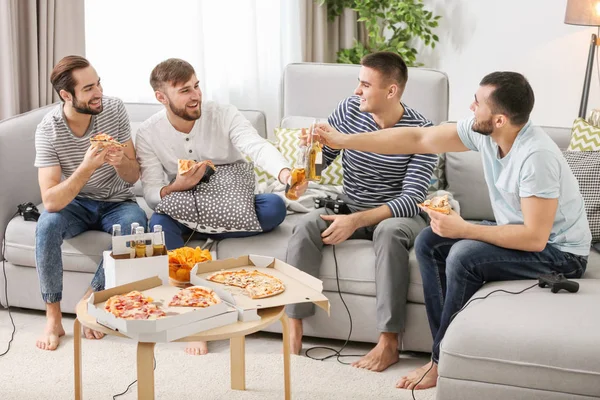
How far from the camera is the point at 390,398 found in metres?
2.62

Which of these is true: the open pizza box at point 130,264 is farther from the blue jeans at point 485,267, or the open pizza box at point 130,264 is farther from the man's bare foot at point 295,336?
the blue jeans at point 485,267

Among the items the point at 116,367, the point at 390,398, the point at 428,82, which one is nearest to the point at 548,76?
the point at 428,82

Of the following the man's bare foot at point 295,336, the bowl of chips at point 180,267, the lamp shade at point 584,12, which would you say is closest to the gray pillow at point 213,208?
the man's bare foot at point 295,336

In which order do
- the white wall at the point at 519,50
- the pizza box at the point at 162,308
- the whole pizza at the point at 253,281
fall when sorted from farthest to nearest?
1. the white wall at the point at 519,50
2. the whole pizza at the point at 253,281
3. the pizza box at the point at 162,308

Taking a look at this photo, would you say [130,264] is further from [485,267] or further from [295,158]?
[295,158]

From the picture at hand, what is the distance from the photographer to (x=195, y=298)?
214 centimetres

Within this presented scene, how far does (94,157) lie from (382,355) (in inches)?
49.5

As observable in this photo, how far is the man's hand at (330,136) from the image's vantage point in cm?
295

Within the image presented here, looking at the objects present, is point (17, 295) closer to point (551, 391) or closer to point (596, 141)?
point (551, 391)

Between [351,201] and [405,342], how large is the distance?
1.96ft

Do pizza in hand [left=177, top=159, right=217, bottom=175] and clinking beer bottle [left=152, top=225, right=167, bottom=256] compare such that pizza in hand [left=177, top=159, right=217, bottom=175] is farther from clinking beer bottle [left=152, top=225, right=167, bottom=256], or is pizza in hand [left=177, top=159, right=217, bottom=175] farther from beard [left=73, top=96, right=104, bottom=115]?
clinking beer bottle [left=152, top=225, right=167, bottom=256]

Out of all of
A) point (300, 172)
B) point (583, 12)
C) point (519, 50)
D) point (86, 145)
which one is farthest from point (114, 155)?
point (519, 50)

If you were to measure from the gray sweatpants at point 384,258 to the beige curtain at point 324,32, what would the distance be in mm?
1920

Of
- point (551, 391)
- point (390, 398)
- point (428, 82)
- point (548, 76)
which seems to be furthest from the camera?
point (548, 76)
